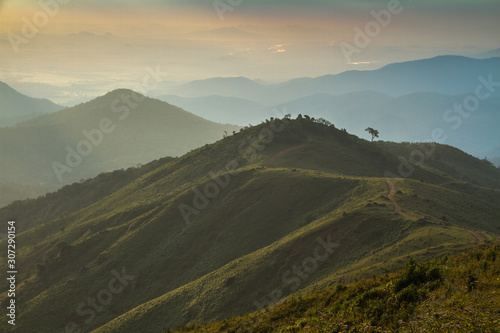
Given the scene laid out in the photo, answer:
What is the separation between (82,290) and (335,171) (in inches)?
2318

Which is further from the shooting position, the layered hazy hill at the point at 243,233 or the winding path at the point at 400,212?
the layered hazy hill at the point at 243,233

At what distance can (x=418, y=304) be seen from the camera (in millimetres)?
19250

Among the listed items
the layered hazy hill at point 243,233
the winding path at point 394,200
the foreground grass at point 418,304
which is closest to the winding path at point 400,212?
the winding path at point 394,200

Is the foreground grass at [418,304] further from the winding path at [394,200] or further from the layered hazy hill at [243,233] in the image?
the winding path at [394,200]

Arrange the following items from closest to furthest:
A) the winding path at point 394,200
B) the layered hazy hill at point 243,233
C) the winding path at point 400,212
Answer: the winding path at point 400,212, the layered hazy hill at point 243,233, the winding path at point 394,200

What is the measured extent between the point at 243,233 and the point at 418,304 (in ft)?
152

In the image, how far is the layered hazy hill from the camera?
46.7m

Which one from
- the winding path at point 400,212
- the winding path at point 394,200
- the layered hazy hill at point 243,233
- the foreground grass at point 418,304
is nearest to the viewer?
the foreground grass at point 418,304

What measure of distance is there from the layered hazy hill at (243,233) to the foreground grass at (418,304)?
13.7m

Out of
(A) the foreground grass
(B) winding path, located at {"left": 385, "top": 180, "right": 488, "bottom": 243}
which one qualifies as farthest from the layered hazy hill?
(A) the foreground grass

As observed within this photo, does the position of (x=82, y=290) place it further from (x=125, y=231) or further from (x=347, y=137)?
(x=347, y=137)

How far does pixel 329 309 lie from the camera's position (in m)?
24.1

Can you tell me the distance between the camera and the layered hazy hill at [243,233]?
46688mm

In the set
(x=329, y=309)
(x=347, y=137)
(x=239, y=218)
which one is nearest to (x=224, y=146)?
(x=347, y=137)
